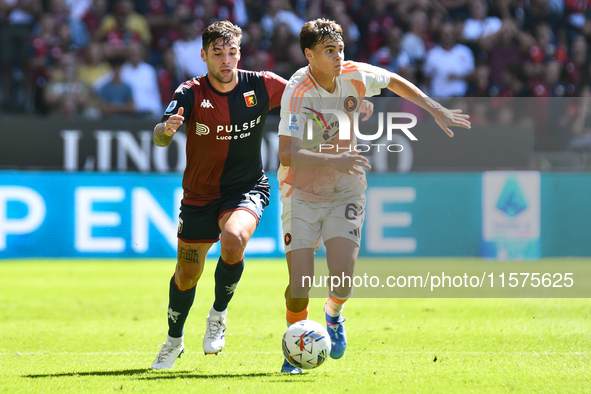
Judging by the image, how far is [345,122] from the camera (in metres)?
5.36

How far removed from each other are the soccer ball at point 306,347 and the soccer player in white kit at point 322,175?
216 mm

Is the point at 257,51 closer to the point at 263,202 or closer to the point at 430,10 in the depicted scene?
the point at 430,10

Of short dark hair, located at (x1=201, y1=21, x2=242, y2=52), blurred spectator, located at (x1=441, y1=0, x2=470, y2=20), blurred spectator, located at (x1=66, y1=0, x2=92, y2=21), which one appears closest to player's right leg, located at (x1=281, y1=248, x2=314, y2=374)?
short dark hair, located at (x1=201, y1=21, x2=242, y2=52)

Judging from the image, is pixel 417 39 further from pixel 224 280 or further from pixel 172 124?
pixel 172 124

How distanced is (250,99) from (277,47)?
8.86 metres

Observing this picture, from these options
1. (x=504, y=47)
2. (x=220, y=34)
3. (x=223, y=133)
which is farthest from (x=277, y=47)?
(x=220, y=34)

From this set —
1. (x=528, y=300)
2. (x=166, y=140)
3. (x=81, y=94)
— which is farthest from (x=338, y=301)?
(x=81, y=94)

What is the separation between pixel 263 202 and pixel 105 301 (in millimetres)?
3673

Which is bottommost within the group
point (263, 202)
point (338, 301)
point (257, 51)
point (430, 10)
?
point (338, 301)

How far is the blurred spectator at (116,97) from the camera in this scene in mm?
13195

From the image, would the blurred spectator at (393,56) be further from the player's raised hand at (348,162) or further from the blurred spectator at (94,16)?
the player's raised hand at (348,162)

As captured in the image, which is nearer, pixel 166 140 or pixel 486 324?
pixel 166 140

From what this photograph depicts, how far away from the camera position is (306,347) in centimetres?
480

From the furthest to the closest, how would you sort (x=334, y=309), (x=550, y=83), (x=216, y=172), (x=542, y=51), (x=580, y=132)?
(x=542, y=51) → (x=550, y=83) → (x=580, y=132) → (x=216, y=172) → (x=334, y=309)
